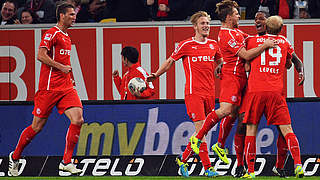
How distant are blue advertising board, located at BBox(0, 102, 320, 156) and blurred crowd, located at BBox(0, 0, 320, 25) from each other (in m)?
2.66

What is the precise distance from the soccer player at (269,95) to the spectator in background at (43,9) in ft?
18.0

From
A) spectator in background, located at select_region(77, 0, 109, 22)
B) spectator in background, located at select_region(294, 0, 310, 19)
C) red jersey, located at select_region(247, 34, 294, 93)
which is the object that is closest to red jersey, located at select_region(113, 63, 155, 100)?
spectator in background, located at select_region(77, 0, 109, 22)

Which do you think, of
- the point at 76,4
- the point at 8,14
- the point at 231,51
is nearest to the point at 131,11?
the point at 76,4

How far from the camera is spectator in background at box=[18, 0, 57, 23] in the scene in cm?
1387

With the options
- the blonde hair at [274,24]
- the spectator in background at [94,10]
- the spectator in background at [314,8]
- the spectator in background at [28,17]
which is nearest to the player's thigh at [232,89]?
the blonde hair at [274,24]

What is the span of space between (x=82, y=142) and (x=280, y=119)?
3.34m

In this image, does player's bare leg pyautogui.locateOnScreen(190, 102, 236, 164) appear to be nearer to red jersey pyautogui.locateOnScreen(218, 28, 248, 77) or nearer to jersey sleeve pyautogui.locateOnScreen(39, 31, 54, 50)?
red jersey pyautogui.locateOnScreen(218, 28, 248, 77)

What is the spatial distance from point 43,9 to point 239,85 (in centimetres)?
526

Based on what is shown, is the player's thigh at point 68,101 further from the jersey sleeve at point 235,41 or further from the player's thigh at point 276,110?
the player's thigh at point 276,110

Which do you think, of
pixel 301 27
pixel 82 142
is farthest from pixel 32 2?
pixel 301 27

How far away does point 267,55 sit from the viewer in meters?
9.34

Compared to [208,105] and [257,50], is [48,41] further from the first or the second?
[257,50]

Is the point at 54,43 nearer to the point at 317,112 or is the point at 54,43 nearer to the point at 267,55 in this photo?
the point at 267,55

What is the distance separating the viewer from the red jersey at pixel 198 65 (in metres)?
10.2
